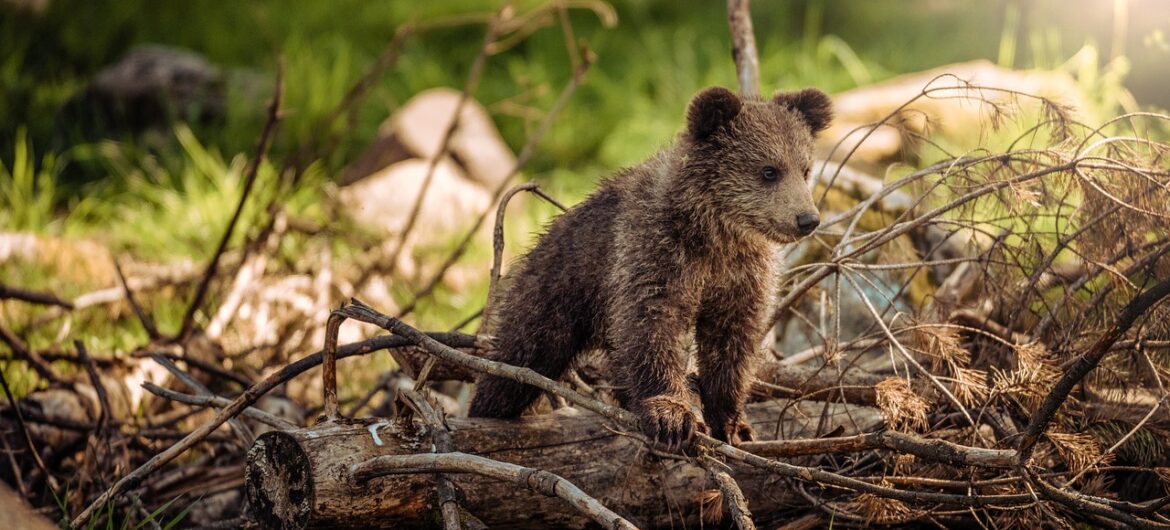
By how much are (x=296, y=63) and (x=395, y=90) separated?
1172 millimetres

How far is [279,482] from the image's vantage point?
10.6 feet

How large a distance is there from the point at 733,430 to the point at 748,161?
89 cm

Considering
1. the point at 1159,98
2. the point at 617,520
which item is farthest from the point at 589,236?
the point at 1159,98

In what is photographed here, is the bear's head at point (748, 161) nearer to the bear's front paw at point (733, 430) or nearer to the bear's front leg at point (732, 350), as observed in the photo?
the bear's front leg at point (732, 350)

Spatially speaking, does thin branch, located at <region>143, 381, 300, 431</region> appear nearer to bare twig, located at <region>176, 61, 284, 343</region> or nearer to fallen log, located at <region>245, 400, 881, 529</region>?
fallen log, located at <region>245, 400, 881, 529</region>

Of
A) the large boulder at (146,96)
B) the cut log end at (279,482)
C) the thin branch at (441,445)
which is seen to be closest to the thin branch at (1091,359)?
the thin branch at (441,445)

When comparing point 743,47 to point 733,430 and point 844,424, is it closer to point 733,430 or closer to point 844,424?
point 844,424

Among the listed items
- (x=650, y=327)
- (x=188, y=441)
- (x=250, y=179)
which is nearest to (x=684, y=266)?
(x=650, y=327)

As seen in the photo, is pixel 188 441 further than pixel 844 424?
No

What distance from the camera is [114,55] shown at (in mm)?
10805

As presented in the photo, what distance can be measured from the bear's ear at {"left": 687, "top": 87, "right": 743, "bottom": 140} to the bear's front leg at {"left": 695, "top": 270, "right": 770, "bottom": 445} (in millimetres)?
501

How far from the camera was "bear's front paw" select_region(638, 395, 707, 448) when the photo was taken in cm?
316

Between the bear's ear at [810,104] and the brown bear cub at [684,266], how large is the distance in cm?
2

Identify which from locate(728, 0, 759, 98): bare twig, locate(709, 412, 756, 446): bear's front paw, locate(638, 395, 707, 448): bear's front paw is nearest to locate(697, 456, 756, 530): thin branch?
locate(638, 395, 707, 448): bear's front paw
